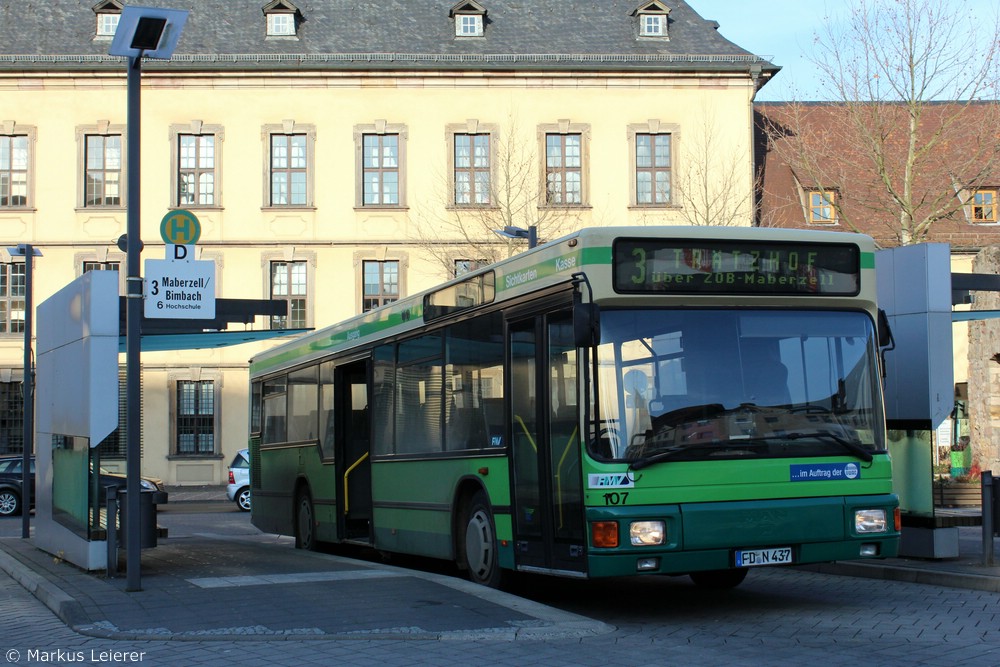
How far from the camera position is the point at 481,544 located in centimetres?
1141

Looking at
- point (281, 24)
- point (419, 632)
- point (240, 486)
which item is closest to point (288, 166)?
point (281, 24)

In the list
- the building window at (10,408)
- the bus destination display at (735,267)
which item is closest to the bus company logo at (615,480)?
the bus destination display at (735,267)

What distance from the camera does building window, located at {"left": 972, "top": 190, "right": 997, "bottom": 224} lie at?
30438 millimetres

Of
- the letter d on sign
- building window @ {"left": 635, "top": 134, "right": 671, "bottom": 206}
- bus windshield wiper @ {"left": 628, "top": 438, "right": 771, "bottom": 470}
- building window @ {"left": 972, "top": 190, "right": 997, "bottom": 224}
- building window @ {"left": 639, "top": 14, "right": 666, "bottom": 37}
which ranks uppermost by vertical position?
building window @ {"left": 639, "top": 14, "right": 666, "bottom": 37}

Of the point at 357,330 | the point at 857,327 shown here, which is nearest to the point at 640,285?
the point at 857,327

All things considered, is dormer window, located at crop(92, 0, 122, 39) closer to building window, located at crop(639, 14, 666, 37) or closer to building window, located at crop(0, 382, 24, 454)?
building window, located at crop(0, 382, 24, 454)

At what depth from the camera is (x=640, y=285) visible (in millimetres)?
9516

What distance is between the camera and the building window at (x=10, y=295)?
3909 centimetres

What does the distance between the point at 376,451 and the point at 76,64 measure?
28397 mm

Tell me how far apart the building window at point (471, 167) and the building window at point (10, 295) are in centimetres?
1322

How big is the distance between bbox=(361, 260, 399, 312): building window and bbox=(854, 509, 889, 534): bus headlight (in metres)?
30.1

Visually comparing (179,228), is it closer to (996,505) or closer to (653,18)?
(996,505)

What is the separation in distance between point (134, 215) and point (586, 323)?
4.51 meters

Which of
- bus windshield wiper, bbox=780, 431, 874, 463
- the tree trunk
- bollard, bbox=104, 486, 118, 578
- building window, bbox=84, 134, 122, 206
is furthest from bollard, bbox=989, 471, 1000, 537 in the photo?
building window, bbox=84, 134, 122, 206
